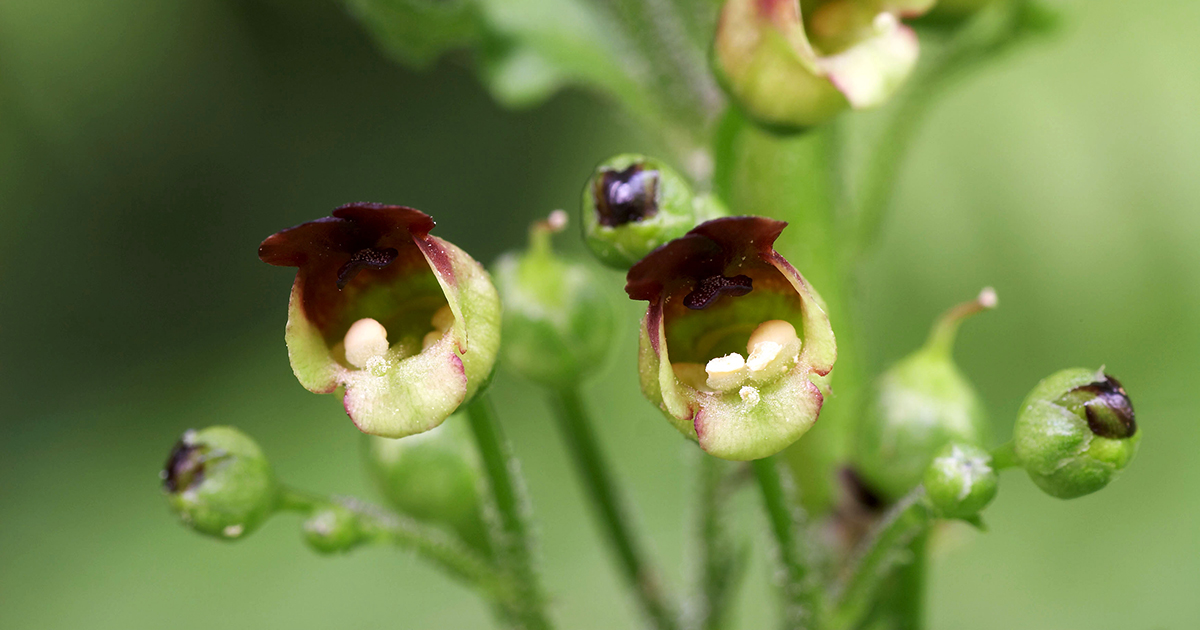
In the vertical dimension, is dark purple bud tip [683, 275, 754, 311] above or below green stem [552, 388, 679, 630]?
above

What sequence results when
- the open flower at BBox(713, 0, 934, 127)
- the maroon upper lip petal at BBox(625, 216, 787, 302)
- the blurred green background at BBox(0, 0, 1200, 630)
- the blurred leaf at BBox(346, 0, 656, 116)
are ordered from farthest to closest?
the blurred green background at BBox(0, 0, 1200, 630) < the blurred leaf at BBox(346, 0, 656, 116) < the open flower at BBox(713, 0, 934, 127) < the maroon upper lip petal at BBox(625, 216, 787, 302)

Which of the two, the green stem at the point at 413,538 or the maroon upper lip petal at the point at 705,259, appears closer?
the maroon upper lip petal at the point at 705,259

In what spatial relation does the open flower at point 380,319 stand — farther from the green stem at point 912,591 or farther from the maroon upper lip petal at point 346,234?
the green stem at point 912,591

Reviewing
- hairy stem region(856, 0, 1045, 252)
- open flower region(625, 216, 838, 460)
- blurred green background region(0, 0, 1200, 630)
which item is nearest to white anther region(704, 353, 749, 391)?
open flower region(625, 216, 838, 460)

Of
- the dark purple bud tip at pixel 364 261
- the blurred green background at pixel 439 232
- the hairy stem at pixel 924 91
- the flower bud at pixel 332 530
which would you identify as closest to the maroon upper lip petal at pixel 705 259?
the dark purple bud tip at pixel 364 261

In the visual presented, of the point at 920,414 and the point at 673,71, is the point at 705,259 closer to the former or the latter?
the point at 920,414

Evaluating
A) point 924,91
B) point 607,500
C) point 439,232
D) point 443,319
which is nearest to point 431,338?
point 443,319

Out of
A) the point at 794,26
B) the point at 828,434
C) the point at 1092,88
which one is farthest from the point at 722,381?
the point at 1092,88

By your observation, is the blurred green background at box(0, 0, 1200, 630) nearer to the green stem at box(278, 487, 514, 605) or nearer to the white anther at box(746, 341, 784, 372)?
the green stem at box(278, 487, 514, 605)
